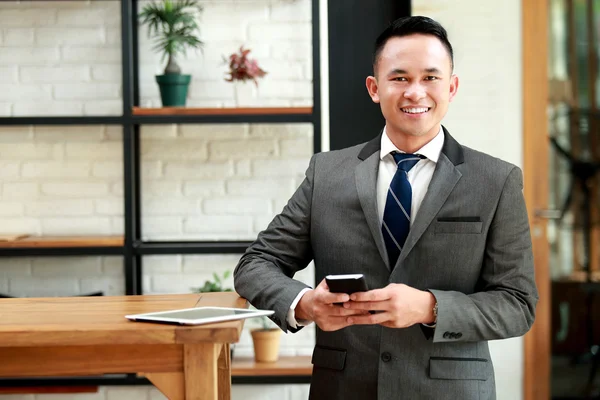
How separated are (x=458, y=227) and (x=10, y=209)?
7.72 feet

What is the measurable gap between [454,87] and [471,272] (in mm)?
448

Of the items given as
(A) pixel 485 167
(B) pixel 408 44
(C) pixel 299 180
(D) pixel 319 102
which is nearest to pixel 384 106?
(B) pixel 408 44

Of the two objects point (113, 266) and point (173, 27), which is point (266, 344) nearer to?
point (113, 266)

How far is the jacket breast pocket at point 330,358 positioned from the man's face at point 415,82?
519mm

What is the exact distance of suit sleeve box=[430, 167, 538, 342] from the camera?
1688 mm

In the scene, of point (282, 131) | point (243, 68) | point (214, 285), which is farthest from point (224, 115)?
point (214, 285)

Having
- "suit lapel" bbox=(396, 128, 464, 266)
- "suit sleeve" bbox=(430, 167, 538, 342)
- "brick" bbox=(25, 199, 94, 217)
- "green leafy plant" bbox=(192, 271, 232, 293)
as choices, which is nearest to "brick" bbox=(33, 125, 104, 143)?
"brick" bbox=(25, 199, 94, 217)

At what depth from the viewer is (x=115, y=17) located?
3508mm

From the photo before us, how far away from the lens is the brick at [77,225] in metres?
3.53

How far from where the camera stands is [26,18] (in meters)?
3.51

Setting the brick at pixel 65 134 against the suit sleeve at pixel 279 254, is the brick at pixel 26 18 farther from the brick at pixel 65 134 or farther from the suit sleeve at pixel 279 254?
the suit sleeve at pixel 279 254

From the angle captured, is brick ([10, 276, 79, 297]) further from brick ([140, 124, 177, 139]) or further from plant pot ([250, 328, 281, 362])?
plant pot ([250, 328, 281, 362])

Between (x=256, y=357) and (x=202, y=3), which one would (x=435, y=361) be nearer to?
(x=256, y=357)

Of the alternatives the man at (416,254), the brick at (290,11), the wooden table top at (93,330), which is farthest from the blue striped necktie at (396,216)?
the brick at (290,11)
